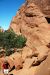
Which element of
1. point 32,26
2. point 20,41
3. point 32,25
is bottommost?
point 20,41

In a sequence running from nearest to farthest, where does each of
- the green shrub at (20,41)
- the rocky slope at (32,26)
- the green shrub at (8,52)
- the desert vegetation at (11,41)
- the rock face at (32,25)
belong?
the rocky slope at (32,26) → the rock face at (32,25) → the green shrub at (8,52) → the green shrub at (20,41) → the desert vegetation at (11,41)

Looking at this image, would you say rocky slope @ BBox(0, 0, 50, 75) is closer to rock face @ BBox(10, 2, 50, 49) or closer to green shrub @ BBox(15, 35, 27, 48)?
rock face @ BBox(10, 2, 50, 49)

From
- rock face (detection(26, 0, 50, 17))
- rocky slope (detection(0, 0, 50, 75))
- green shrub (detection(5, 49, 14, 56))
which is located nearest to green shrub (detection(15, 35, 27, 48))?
rocky slope (detection(0, 0, 50, 75))

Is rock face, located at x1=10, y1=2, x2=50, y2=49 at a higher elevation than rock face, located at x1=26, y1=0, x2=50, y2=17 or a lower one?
lower

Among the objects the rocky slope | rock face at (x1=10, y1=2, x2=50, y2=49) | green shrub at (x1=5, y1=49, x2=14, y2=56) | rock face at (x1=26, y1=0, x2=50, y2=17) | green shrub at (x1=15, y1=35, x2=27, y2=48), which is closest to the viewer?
the rocky slope

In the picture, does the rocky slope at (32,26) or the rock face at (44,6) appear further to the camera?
the rock face at (44,6)

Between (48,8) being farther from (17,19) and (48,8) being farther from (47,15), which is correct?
(17,19)

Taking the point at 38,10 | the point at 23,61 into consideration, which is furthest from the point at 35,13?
the point at 23,61

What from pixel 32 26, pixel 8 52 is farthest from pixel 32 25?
pixel 8 52

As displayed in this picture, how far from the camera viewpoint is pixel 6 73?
69.5 feet

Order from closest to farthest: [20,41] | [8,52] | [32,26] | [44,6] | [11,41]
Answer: [8,52] < [32,26] < [44,6] < [20,41] < [11,41]

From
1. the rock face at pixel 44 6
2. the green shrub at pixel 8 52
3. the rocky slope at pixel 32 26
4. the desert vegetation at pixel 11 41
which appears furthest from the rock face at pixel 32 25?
the green shrub at pixel 8 52

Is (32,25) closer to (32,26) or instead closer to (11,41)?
(32,26)

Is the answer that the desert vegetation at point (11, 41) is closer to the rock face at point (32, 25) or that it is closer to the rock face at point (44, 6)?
the rock face at point (32, 25)
